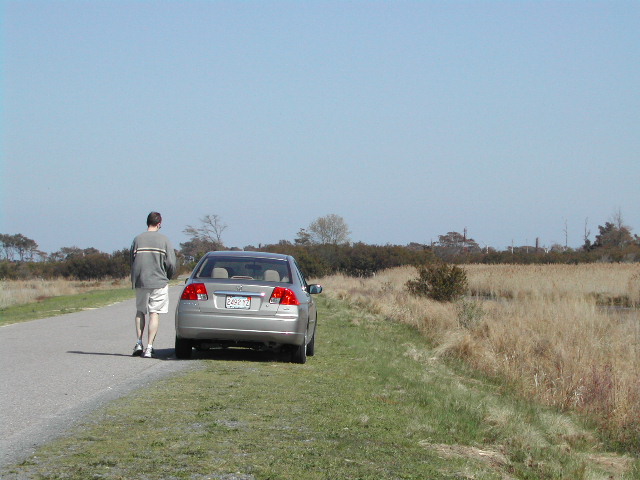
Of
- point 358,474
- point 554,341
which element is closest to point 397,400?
point 358,474

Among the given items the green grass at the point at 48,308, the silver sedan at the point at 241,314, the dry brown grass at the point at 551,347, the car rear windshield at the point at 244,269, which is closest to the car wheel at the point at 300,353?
the silver sedan at the point at 241,314

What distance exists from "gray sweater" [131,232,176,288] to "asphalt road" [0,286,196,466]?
3.85 ft

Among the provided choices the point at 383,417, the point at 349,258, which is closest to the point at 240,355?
the point at 383,417

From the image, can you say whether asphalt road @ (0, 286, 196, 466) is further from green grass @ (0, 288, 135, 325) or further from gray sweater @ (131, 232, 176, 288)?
green grass @ (0, 288, 135, 325)

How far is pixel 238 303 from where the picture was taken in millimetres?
11992

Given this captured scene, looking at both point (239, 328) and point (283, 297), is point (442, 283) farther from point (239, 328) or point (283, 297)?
point (239, 328)

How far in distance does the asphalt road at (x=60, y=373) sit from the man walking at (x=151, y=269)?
2.33 feet

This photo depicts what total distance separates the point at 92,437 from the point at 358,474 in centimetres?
225

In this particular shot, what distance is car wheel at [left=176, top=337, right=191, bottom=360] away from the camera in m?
12.4

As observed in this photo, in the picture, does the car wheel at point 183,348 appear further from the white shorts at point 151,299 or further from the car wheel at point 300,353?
the car wheel at point 300,353

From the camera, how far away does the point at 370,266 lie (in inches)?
3068

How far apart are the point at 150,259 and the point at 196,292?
37.4 inches

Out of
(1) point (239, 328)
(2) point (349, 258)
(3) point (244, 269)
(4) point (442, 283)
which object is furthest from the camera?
(2) point (349, 258)

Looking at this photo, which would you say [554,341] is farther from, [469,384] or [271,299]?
[271,299]
